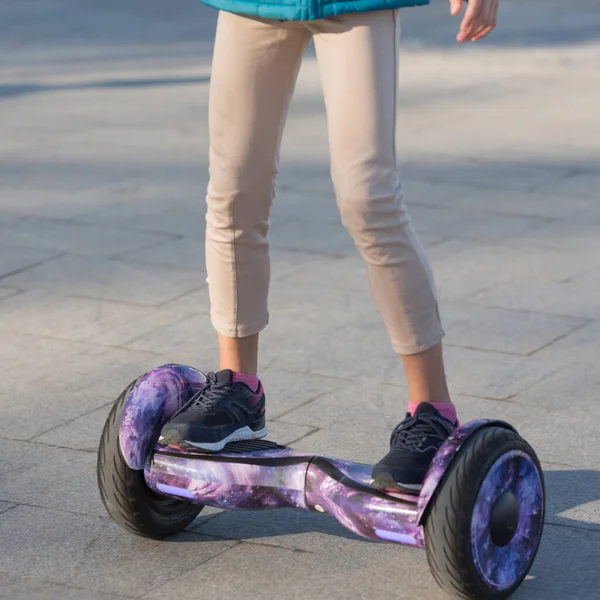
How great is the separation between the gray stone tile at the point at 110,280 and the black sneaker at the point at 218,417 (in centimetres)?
172

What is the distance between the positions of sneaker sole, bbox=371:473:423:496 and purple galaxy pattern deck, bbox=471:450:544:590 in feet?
0.47

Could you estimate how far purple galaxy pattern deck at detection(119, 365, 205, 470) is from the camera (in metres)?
2.99

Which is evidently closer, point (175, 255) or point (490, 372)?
point (490, 372)

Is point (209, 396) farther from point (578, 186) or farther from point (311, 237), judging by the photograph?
point (578, 186)

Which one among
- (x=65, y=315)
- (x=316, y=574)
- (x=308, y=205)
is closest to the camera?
(x=316, y=574)

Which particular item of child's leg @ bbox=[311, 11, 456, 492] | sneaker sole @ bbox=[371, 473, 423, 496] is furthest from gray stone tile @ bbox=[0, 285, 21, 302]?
sneaker sole @ bbox=[371, 473, 423, 496]

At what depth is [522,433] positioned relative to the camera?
11.8ft

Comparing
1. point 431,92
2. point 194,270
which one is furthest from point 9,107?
point 194,270

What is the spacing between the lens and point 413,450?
283cm

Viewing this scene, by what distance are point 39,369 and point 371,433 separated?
1.12 m

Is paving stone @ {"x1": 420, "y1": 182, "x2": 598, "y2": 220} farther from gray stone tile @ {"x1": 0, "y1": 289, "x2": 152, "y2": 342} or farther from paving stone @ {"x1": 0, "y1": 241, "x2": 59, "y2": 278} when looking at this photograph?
gray stone tile @ {"x1": 0, "y1": 289, "x2": 152, "y2": 342}

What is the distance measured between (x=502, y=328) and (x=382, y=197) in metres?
1.76

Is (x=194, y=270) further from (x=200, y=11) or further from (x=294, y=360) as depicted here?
(x=200, y=11)

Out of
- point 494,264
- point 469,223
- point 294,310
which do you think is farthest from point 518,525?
point 469,223
